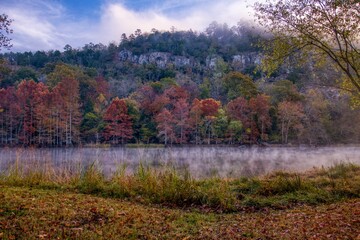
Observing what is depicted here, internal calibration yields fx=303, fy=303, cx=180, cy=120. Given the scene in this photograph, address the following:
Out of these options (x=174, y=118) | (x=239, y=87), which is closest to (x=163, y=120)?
(x=174, y=118)

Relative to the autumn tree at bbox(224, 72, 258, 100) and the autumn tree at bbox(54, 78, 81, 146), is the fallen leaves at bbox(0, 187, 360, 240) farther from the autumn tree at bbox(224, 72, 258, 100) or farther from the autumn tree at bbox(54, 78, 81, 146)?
the autumn tree at bbox(224, 72, 258, 100)

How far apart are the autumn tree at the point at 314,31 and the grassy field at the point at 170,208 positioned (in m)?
2.83

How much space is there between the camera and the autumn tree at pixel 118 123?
30906mm

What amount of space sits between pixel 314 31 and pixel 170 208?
16.3 ft

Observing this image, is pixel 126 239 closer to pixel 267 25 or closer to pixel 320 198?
pixel 320 198

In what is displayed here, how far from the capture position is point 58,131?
1252 inches

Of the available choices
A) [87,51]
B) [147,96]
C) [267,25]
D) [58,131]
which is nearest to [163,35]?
[87,51]

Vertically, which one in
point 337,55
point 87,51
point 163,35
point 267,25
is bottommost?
point 337,55

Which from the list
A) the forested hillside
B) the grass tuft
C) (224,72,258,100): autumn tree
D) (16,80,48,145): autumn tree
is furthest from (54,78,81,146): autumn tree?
the grass tuft

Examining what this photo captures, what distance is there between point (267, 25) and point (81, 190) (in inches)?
228

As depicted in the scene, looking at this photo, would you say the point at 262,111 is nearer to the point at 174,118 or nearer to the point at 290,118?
the point at 290,118

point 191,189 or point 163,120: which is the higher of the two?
point 163,120

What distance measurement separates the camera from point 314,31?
266 inches

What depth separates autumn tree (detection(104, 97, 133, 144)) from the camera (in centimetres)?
3091
